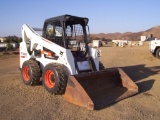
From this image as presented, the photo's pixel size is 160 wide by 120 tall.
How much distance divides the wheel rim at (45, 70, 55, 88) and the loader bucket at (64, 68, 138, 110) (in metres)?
0.96

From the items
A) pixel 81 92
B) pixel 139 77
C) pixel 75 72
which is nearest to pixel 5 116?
pixel 81 92

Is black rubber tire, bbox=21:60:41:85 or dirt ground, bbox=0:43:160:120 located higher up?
black rubber tire, bbox=21:60:41:85

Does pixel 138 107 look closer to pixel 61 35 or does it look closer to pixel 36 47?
A: pixel 61 35

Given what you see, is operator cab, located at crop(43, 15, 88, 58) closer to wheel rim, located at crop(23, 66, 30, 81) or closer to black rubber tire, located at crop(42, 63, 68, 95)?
black rubber tire, located at crop(42, 63, 68, 95)

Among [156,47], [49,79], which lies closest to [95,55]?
[49,79]

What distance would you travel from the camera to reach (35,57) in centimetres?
871

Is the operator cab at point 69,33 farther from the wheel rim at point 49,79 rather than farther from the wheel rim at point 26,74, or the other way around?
the wheel rim at point 26,74

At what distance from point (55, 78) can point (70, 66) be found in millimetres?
598

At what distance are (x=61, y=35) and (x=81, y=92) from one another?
8.22ft

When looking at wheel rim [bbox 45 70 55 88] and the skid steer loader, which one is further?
wheel rim [bbox 45 70 55 88]

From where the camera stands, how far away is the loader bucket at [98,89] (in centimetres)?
614

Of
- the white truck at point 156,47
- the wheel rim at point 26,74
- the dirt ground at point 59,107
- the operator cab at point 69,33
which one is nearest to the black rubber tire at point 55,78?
the dirt ground at point 59,107

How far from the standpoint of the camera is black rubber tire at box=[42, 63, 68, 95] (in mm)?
6988

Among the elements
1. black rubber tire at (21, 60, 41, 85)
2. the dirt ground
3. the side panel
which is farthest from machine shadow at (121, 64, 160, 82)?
black rubber tire at (21, 60, 41, 85)
